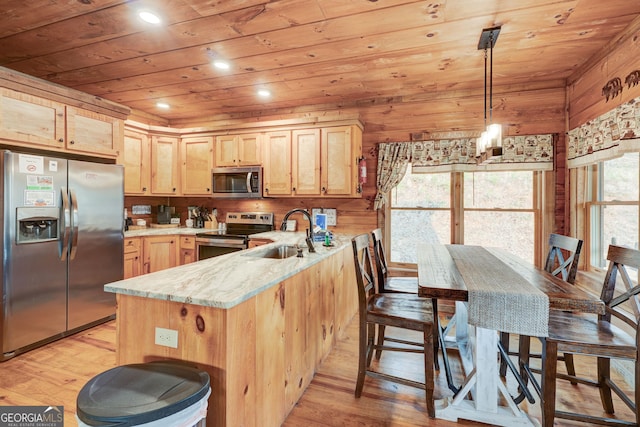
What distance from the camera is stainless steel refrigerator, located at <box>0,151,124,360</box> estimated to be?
245 cm

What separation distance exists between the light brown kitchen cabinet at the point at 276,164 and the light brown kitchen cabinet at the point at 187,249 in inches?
44.7

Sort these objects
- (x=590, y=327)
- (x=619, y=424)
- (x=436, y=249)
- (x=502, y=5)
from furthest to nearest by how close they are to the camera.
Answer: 1. (x=436, y=249)
2. (x=502, y=5)
3. (x=590, y=327)
4. (x=619, y=424)

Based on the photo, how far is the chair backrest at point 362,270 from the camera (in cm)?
205

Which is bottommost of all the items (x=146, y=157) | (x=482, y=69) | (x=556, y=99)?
(x=146, y=157)

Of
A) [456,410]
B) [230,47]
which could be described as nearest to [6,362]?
[230,47]

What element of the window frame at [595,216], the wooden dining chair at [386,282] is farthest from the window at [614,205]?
the wooden dining chair at [386,282]

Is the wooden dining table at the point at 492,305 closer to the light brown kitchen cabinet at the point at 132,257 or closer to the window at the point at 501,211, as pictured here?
the window at the point at 501,211

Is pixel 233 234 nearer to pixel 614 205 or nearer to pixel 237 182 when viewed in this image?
pixel 237 182

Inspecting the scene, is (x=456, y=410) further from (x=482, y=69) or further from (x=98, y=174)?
(x=98, y=174)

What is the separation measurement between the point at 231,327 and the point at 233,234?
3.05m

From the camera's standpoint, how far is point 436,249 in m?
2.83

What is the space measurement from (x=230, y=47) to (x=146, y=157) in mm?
2387

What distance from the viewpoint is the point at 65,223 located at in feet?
8.91

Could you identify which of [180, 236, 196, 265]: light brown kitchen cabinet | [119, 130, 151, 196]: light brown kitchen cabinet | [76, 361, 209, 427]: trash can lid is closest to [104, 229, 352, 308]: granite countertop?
[76, 361, 209, 427]: trash can lid
